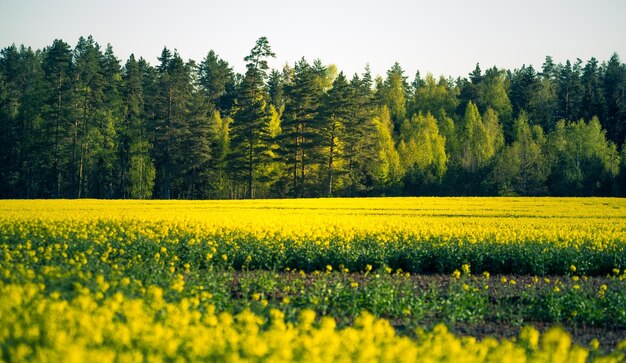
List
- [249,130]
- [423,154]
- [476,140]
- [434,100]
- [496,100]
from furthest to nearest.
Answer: [434,100], [496,100], [476,140], [423,154], [249,130]

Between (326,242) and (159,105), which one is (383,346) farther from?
(159,105)

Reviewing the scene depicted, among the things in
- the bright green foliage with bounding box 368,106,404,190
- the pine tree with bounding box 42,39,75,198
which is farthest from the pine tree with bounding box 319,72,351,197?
the pine tree with bounding box 42,39,75,198

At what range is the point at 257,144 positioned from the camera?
60.8m

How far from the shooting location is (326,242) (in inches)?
646

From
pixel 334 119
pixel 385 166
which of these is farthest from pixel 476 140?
pixel 334 119

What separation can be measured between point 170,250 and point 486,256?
7862 millimetres

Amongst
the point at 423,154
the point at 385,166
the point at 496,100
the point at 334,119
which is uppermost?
the point at 496,100

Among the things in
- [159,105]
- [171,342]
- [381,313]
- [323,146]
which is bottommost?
[381,313]

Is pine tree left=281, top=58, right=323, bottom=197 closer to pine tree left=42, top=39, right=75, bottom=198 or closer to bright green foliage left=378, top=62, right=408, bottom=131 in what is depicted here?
pine tree left=42, top=39, right=75, bottom=198

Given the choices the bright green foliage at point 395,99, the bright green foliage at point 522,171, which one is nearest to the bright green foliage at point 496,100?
the bright green foliage at point 395,99

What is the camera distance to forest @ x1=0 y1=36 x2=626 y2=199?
198 ft

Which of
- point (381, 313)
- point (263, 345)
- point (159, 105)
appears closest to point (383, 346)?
point (263, 345)

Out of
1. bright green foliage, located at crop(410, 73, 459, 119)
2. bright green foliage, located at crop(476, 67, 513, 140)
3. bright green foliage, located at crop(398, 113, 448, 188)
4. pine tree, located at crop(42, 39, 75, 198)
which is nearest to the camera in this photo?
pine tree, located at crop(42, 39, 75, 198)

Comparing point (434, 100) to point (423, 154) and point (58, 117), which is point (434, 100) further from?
point (58, 117)
